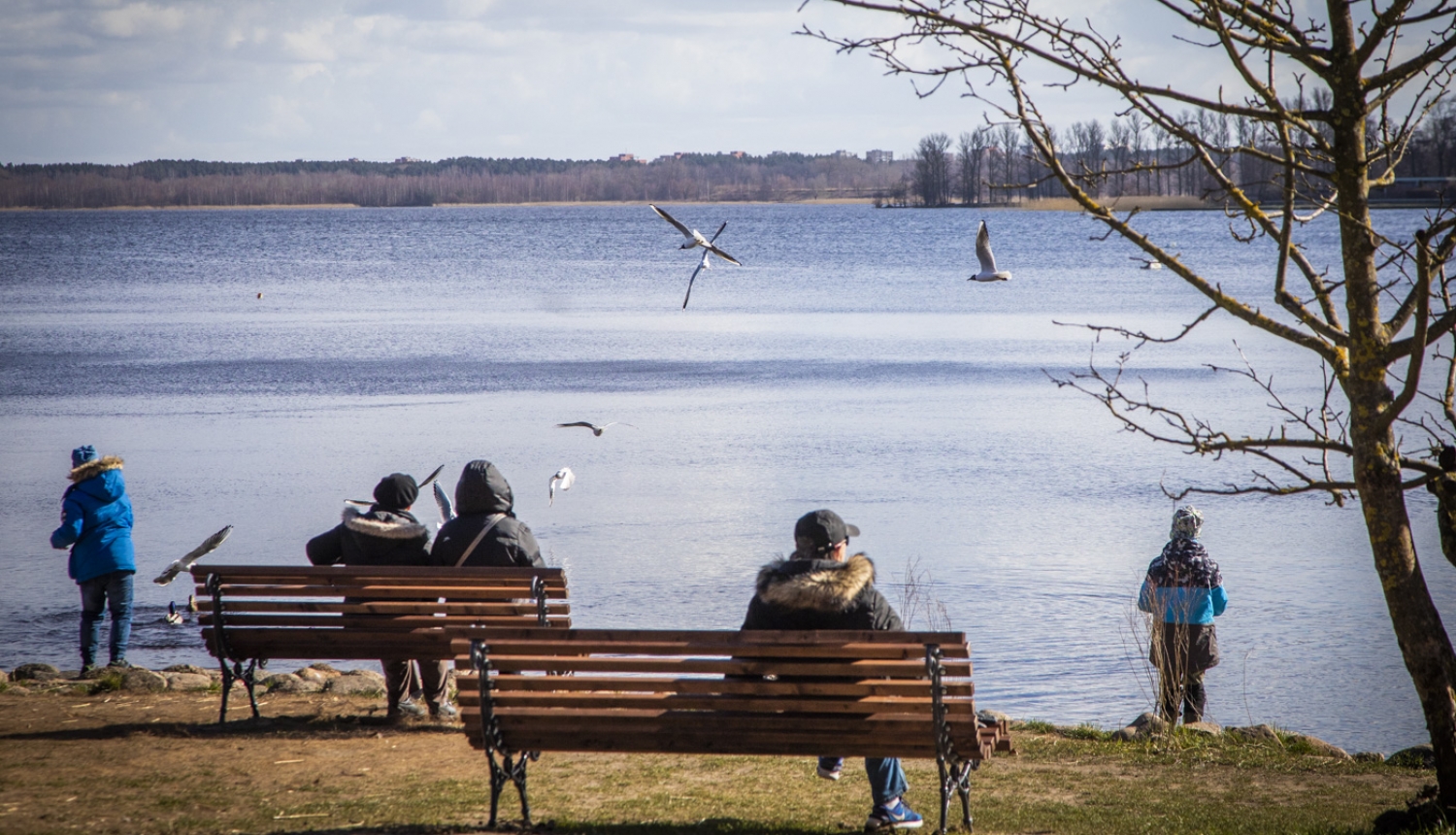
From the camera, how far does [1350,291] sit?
193 inches

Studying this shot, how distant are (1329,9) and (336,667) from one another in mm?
8190

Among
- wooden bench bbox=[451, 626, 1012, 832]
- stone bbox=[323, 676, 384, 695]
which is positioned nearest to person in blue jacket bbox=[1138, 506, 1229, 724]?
wooden bench bbox=[451, 626, 1012, 832]

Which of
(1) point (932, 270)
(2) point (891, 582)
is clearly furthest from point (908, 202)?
(2) point (891, 582)

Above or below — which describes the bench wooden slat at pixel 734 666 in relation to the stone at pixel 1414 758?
above

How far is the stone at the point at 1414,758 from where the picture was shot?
687 centimetres

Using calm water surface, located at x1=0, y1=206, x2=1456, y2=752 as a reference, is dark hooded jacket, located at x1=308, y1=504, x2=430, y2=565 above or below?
above

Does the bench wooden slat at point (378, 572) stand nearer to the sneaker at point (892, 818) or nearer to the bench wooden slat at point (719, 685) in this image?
the bench wooden slat at point (719, 685)

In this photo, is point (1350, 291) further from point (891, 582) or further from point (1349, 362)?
point (891, 582)

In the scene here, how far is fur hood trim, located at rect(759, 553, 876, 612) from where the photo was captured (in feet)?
16.4

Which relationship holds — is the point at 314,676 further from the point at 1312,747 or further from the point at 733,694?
the point at 1312,747

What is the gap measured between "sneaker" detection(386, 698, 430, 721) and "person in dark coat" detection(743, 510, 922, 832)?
8.39 feet

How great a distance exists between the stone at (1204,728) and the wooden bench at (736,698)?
2.81 metres

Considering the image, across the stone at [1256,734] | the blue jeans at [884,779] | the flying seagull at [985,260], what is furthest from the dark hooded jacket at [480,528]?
the flying seagull at [985,260]

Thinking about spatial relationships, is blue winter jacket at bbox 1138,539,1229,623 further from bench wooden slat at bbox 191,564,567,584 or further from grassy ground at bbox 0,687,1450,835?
bench wooden slat at bbox 191,564,567,584
